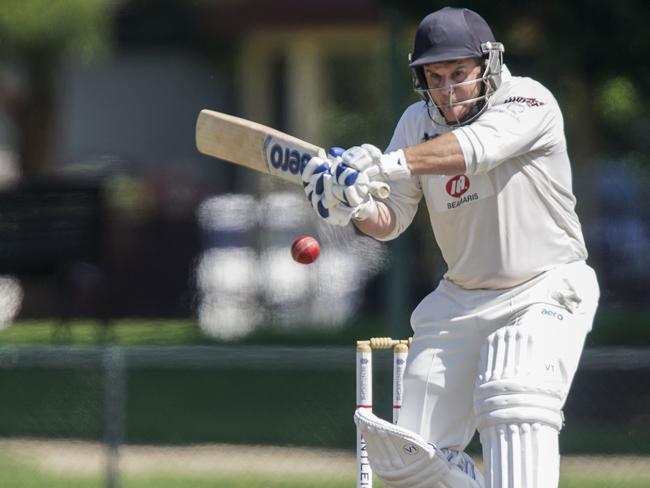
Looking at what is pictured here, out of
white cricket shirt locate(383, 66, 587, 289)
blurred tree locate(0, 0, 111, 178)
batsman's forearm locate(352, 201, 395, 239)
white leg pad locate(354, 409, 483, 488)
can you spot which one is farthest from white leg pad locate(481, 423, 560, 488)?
blurred tree locate(0, 0, 111, 178)

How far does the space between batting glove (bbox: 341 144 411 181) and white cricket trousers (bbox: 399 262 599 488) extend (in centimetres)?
63

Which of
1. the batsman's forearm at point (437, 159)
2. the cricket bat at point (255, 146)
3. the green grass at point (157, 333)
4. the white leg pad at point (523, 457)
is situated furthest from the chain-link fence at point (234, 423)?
the batsman's forearm at point (437, 159)

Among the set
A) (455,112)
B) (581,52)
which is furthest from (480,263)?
(581,52)

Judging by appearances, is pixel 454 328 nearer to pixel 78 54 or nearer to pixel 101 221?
pixel 101 221

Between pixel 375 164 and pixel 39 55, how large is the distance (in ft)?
41.2

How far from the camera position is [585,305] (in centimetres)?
502

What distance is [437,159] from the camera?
466cm

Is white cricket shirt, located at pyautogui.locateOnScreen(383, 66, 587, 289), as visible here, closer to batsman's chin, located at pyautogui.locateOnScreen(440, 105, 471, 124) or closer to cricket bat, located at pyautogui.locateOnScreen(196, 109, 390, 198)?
batsman's chin, located at pyautogui.locateOnScreen(440, 105, 471, 124)

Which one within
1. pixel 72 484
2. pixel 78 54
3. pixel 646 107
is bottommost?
pixel 72 484

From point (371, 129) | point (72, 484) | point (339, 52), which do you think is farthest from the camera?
point (339, 52)

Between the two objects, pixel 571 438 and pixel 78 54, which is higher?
pixel 78 54

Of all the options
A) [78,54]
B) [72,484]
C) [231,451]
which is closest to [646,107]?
[231,451]

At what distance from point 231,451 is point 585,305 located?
4.02 m

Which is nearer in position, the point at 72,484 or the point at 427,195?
the point at 427,195
